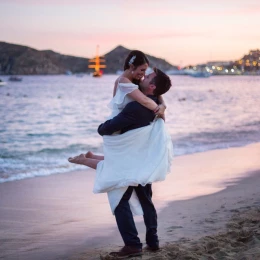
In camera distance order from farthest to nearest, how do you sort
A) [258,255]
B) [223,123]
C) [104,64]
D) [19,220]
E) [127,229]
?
[104,64] < [223,123] < [19,220] < [127,229] < [258,255]

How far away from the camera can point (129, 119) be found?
4.86 m

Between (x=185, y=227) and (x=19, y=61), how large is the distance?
418 feet

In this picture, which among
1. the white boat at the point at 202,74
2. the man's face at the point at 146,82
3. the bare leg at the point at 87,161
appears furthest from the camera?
the white boat at the point at 202,74

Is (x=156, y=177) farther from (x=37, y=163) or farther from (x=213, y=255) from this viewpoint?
(x=37, y=163)

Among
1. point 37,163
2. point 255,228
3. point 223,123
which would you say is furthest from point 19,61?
A: point 255,228

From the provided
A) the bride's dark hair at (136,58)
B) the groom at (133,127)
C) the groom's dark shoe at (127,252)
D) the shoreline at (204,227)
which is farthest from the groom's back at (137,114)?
the shoreline at (204,227)

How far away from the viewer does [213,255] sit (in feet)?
15.8

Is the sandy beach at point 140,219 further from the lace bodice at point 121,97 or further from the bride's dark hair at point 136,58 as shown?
the bride's dark hair at point 136,58

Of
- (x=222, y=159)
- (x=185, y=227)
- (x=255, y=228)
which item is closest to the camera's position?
(x=255, y=228)

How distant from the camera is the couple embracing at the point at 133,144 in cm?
484

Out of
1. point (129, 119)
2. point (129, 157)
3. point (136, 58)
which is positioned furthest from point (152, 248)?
point (136, 58)

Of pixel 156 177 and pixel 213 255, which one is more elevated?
pixel 156 177

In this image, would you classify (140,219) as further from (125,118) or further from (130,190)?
(125,118)

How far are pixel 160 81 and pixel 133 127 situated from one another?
46 cm
